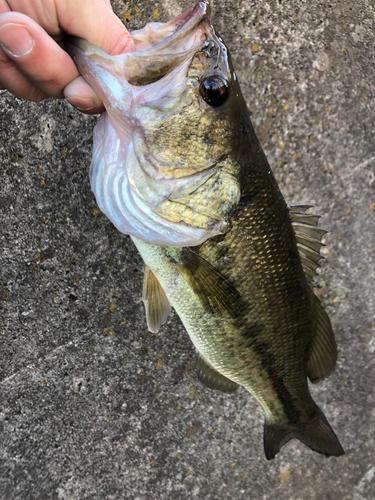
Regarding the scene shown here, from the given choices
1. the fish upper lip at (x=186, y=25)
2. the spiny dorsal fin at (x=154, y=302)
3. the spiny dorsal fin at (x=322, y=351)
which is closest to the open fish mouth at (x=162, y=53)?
the fish upper lip at (x=186, y=25)

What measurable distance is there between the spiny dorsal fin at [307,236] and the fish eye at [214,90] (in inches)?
18.8

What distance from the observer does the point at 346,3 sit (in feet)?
5.76

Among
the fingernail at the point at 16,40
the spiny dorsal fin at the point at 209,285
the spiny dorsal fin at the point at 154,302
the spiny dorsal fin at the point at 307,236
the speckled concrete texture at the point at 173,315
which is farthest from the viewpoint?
the speckled concrete texture at the point at 173,315

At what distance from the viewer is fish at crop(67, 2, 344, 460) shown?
944 millimetres

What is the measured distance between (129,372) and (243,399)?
0.68 metres

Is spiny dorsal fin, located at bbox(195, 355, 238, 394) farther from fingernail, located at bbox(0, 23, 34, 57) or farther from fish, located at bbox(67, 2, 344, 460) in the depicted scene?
fingernail, located at bbox(0, 23, 34, 57)

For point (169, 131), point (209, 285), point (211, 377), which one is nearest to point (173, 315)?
point (211, 377)

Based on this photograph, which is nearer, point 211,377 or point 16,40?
point 16,40

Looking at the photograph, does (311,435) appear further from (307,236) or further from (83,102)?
(83,102)

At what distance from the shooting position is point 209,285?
1.18m

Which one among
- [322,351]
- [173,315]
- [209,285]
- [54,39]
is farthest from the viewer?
[173,315]

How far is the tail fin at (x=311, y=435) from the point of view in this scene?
1535 millimetres

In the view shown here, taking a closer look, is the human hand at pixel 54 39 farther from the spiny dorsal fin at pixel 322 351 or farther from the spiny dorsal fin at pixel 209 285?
the spiny dorsal fin at pixel 322 351

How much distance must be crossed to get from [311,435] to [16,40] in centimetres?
184
